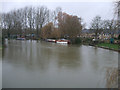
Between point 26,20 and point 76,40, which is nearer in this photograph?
point 76,40

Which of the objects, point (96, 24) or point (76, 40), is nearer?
point (76, 40)

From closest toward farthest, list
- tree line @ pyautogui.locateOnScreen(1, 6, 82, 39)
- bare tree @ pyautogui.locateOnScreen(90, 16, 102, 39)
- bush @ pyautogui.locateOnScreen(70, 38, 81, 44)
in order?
bush @ pyautogui.locateOnScreen(70, 38, 81, 44)
bare tree @ pyautogui.locateOnScreen(90, 16, 102, 39)
tree line @ pyautogui.locateOnScreen(1, 6, 82, 39)

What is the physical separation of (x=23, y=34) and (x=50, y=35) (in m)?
19.5

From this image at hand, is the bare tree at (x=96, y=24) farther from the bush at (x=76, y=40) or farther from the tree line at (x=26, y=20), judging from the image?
the tree line at (x=26, y=20)

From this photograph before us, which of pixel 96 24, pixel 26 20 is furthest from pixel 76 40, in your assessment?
pixel 26 20

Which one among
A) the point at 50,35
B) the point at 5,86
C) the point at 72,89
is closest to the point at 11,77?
the point at 5,86

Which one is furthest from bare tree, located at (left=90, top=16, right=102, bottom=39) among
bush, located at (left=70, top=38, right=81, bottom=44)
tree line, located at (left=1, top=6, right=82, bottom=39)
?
tree line, located at (left=1, top=6, right=82, bottom=39)

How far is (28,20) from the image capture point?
50.0 meters

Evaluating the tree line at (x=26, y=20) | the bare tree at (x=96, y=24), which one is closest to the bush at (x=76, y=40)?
the bare tree at (x=96, y=24)

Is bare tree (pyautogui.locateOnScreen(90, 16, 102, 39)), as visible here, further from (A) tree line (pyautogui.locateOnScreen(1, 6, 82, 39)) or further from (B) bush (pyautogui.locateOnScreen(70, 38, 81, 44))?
(A) tree line (pyautogui.locateOnScreen(1, 6, 82, 39))

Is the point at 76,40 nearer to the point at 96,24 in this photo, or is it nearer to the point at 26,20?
the point at 96,24

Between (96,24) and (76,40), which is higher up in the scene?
(96,24)

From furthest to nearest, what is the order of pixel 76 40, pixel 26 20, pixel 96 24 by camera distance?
1. pixel 26 20
2. pixel 96 24
3. pixel 76 40

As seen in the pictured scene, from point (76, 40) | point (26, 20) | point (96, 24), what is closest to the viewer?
point (76, 40)
